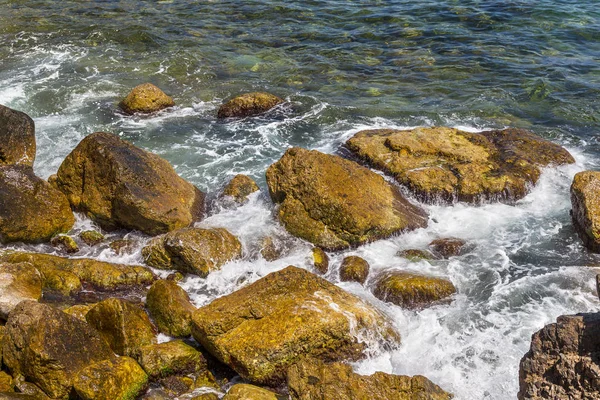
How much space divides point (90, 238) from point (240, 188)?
3.90 metres

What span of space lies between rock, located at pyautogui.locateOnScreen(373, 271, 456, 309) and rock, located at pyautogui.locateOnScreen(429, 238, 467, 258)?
1278 mm

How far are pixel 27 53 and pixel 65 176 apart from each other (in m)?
13.9

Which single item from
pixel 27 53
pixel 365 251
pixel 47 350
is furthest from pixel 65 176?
pixel 27 53

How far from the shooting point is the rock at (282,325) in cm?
950

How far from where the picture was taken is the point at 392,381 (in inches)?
339

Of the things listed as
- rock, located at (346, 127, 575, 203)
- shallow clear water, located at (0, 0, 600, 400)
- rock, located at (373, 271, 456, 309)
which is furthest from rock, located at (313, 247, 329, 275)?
rock, located at (346, 127, 575, 203)

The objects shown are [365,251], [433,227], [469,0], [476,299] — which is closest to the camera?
[476,299]

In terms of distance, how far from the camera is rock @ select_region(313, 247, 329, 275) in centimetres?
1262

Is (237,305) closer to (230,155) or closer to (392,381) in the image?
(392,381)

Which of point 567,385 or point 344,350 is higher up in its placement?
point 567,385

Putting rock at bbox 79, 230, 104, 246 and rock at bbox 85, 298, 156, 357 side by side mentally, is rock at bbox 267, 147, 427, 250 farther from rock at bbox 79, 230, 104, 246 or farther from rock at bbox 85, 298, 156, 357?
rock at bbox 85, 298, 156, 357

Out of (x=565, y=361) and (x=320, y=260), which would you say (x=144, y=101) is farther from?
(x=565, y=361)

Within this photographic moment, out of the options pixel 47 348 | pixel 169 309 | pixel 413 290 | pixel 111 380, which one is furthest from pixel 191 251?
pixel 413 290

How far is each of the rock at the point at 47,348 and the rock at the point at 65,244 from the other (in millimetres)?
3770
